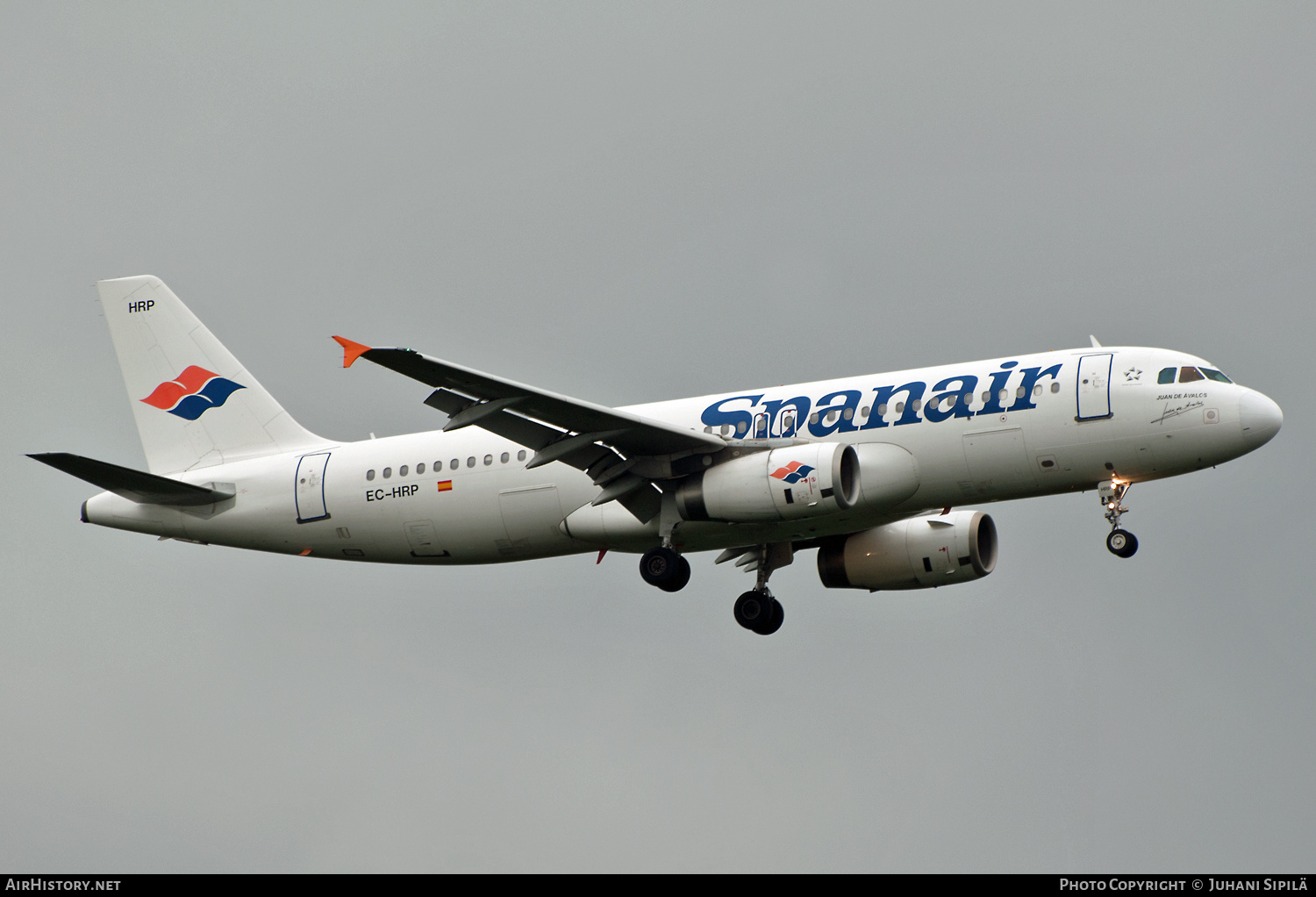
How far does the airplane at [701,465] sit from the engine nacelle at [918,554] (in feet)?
0.17

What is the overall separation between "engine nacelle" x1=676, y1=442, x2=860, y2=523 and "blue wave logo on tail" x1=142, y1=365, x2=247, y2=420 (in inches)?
579

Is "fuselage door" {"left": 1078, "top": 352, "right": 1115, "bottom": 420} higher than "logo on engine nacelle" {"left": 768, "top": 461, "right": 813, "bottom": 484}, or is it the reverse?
"fuselage door" {"left": 1078, "top": 352, "right": 1115, "bottom": 420}

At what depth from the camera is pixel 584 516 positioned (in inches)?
1371

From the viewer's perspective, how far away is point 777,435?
111ft

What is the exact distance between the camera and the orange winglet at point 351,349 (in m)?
27.7

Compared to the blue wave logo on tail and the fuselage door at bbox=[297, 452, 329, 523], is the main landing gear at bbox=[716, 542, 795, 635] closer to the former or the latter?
the fuselage door at bbox=[297, 452, 329, 523]

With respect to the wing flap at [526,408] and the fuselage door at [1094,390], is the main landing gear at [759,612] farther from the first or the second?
the fuselage door at [1094,390]

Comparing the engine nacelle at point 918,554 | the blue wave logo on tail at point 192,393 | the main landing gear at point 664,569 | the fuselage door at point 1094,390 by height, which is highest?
the blue wave logo on tail at point 192,393

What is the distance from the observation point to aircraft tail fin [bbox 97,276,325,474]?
40.1 metres

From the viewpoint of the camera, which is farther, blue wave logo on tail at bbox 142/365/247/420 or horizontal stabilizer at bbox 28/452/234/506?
blue wave logo on tail at bbox 142/365/247/420

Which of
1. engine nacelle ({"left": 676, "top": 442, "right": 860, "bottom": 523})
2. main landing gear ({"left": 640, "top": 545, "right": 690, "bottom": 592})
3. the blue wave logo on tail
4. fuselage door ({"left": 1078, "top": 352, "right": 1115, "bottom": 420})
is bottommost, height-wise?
main landing gear ({"left": 640, "top": 545, "right": 690, "bottom": 592})

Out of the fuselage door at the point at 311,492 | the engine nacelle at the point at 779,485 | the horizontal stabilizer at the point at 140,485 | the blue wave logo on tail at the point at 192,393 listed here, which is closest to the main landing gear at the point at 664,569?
the engine nacelle at the point at 779,485

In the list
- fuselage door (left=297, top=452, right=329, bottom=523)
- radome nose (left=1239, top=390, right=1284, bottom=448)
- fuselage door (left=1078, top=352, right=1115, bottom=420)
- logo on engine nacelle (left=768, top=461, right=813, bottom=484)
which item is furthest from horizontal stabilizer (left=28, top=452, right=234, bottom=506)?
radome nose (left=1239, top=390, right=1284, bottom=448)

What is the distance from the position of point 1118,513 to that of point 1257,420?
3402 millimetres
